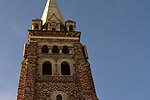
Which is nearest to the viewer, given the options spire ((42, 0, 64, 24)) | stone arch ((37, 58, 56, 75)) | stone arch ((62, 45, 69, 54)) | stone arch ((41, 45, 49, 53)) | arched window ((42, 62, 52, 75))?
stone arch ((37, 58, 56, 75))

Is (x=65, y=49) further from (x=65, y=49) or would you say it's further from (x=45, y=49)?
(x=45, y=49)

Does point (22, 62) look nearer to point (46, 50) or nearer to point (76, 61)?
point (46, 50)

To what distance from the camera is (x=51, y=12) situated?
40031 millimetres

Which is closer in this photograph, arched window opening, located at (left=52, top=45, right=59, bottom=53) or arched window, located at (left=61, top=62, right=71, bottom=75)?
arched window, located at (left=61, top=62, right=71, bottom=75)

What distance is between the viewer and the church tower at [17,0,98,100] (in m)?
26.8

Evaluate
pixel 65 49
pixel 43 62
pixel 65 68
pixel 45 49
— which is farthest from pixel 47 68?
pixel 65 49

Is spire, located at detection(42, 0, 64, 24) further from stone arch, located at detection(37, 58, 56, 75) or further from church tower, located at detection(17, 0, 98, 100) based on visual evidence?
stone arch, located at detection(37, 58, 56, 75)

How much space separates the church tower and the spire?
1699 mm

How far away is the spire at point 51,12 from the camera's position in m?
38.7

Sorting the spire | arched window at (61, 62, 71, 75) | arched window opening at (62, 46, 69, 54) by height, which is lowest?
arched window at (61, 62, 71, 75)

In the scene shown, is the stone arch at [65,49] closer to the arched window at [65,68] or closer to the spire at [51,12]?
the arched window at [65,68]

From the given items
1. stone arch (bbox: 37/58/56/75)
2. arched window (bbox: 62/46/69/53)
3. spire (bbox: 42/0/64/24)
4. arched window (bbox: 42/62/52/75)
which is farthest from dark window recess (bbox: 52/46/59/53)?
spire (bbox: 42/0/64/24)

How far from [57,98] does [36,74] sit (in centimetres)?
339

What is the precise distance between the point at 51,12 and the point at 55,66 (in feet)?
39.6
